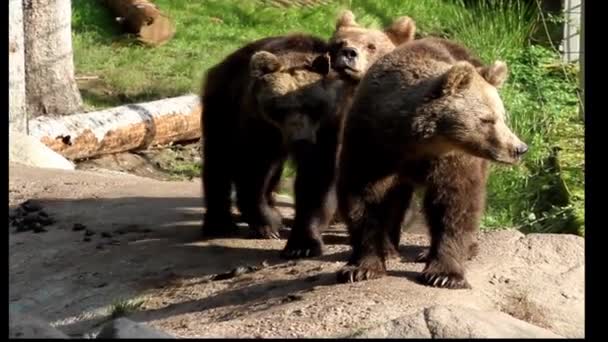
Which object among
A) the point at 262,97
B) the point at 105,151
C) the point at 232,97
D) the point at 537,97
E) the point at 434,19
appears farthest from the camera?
the point at 434,19

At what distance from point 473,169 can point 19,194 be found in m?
3.27

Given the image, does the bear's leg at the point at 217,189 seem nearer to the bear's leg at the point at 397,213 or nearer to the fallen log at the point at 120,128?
the bear's leg at the point at 397,213

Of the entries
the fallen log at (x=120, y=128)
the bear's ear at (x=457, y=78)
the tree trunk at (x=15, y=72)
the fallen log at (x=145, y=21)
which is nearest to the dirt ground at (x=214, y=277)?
the tree trunk at (x=15, y=72)

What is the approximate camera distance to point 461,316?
16.5ft

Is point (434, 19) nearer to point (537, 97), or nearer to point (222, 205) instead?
point (537, 97)

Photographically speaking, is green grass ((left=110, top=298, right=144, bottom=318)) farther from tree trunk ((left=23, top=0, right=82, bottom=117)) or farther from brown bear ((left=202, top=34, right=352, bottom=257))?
tree trunk ((left=23, top=0, right=82, bottom=117))

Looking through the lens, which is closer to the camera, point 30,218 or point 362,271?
point 362,271

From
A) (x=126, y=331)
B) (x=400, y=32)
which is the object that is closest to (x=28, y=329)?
(x=126, y=331)

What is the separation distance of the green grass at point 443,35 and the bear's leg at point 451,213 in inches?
112

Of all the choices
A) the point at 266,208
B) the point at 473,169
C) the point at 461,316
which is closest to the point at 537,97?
the point at 266,208

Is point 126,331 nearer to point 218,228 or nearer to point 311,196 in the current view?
point 311,196

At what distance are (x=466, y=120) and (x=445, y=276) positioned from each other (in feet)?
2.66

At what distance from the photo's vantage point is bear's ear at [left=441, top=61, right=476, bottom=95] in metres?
6.37

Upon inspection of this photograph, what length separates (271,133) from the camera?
25.2ft
